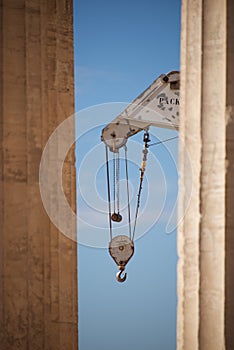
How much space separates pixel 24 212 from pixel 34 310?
31.4 inches

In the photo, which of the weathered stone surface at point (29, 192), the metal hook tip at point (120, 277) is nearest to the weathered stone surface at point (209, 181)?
the weathered stone surface at point (29, 192)

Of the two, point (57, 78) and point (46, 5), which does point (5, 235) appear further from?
point (46, 5)

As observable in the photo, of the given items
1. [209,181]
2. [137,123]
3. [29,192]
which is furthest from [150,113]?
[209,181]

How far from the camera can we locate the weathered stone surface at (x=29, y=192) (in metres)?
5.89

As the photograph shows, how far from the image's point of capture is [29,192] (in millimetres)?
5945

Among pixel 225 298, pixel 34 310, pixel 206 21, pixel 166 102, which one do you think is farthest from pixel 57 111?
pixel 166 102

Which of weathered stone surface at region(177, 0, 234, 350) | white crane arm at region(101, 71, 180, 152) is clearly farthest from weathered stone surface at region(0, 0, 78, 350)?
white crane arm at region(101, 71, 180, 152)

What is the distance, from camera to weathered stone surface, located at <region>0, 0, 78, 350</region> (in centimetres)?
589

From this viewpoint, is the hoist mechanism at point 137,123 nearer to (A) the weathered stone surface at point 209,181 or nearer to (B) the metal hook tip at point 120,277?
(B) the metal hook tip at point 120,277

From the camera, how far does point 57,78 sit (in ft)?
20.2

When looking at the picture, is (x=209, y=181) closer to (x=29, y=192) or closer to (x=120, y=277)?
(x=29, y=192)

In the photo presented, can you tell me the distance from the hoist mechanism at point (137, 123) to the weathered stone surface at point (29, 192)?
3506 millimetres

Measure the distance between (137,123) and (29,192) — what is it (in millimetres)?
5015

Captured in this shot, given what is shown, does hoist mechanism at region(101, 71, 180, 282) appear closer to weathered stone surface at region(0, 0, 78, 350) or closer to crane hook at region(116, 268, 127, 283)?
crane hook at region(116, 268, 127, 283)
